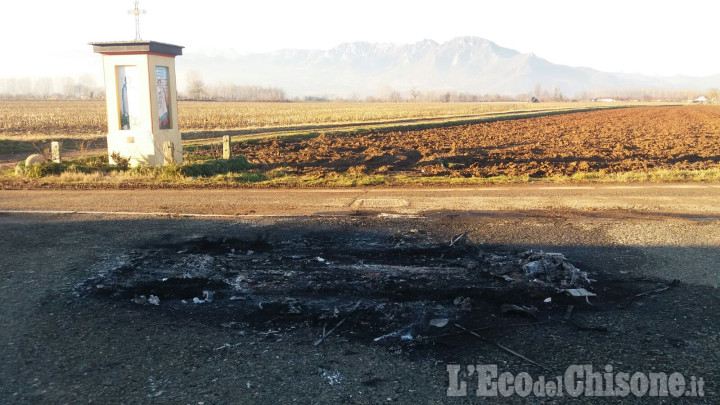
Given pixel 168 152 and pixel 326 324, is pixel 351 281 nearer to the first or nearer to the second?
pixel 326 324

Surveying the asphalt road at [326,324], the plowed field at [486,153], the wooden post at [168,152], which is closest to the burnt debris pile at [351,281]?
the asphalt road at [326,324]

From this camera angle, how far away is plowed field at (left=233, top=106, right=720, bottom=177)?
1967 cm

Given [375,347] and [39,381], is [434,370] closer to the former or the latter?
[375,347]

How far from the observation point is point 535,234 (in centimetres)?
938

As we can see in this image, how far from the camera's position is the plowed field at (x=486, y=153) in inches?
774

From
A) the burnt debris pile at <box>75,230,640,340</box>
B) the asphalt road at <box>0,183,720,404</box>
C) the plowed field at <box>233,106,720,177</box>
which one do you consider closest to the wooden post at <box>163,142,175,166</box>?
the plowed field at <box>233,106,720,177</box>

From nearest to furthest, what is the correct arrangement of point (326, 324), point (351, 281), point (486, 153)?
point (326, 324) < point (351, 281) < point (486, 153)

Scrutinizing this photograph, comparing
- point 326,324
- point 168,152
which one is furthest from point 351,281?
point 168,152

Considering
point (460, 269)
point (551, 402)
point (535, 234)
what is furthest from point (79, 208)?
point (551, 402)

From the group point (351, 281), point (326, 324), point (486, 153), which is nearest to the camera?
point (326, 324)

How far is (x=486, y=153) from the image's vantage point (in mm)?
24328

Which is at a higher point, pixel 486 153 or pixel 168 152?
pixel 168 152

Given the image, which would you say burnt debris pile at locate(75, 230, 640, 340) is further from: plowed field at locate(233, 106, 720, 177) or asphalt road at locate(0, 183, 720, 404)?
plowed field at locate(233, 106, 720, 177)

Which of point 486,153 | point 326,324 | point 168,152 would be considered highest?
point 168,152
